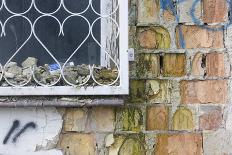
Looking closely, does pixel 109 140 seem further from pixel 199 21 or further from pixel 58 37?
pixel 199 21

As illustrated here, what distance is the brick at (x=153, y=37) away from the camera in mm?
3121

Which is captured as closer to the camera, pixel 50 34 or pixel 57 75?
pixel 57 75

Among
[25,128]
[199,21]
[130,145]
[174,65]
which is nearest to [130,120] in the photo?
[130,145]

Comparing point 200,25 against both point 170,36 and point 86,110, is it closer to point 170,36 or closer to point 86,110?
point 170,36

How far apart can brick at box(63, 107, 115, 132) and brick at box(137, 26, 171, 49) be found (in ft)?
1.50

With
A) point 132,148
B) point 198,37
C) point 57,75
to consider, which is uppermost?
point 198,37

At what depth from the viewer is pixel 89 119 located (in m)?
3.08

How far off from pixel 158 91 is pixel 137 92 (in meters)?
0.13

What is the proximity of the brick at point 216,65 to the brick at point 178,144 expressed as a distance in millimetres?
388

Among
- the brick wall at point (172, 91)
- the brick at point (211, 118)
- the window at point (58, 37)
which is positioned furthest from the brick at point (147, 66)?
the brick at point (211, 118)

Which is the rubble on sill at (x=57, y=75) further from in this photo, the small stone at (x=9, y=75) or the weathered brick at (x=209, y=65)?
the weathered brick at (x=209, y=65)

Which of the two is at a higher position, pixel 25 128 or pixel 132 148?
pixel 25 128

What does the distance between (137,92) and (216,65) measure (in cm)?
51

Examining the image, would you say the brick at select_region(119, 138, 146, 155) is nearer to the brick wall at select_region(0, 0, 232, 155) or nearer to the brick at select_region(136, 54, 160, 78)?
the brick wall at select_region(0, 0, 232, 155)
